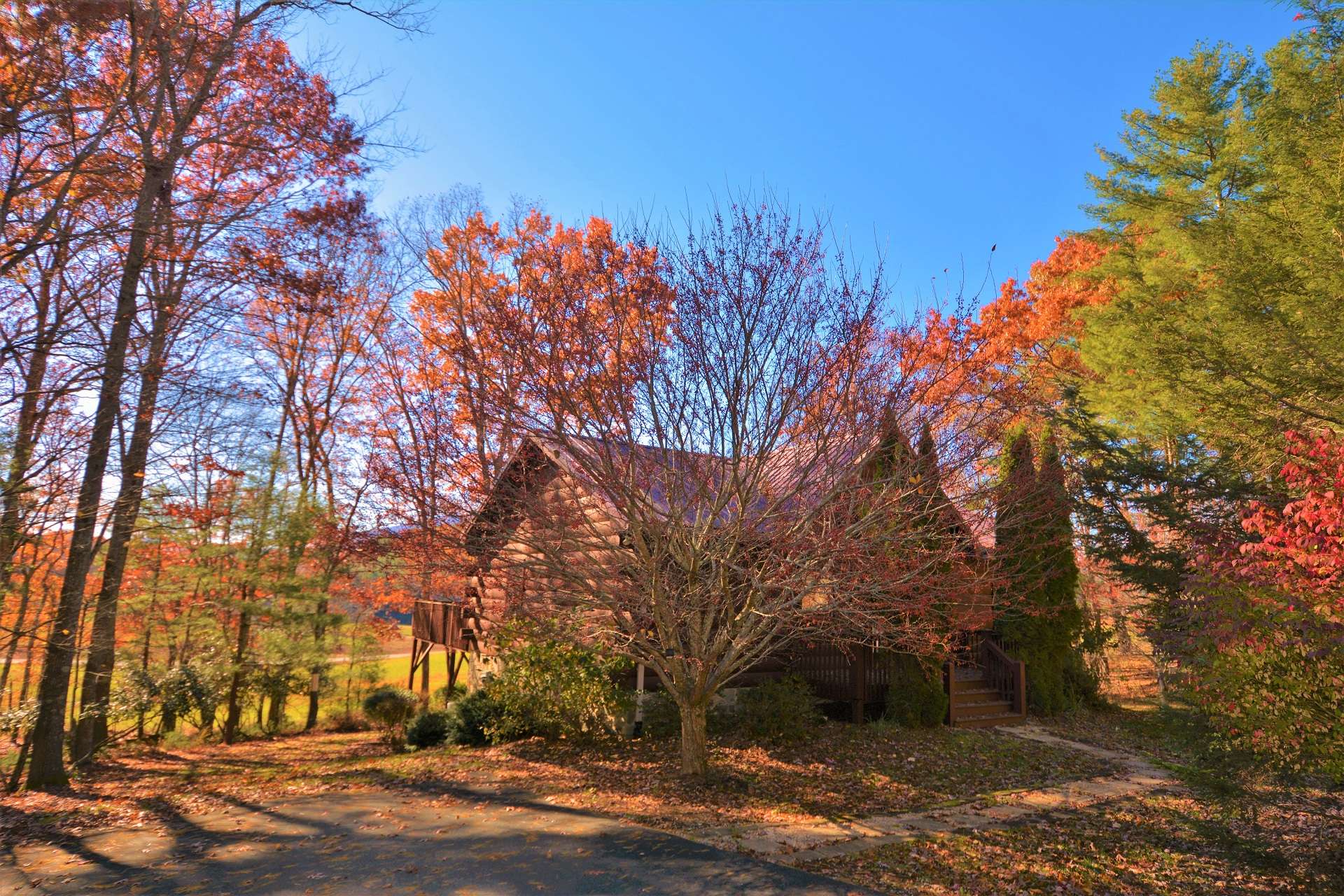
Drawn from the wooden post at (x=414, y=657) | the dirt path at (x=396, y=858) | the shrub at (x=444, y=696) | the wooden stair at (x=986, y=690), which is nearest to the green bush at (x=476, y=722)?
the shrub at (x=444, y=696)

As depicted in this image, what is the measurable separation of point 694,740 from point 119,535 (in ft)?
33.1

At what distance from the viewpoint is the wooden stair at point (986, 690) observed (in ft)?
46.0

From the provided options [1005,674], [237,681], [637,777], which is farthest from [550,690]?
[1005,674]

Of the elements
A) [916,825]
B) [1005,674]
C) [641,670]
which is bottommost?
[916,825]

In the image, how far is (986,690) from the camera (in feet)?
50.9

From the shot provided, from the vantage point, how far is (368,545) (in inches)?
454

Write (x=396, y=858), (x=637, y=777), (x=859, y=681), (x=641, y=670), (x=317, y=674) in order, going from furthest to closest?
1. (x=317, y=674)
2. (x=859, y=681)
3. (x=641, y=670)
4. (x=637, y=777)
5. (x=396, y=858)

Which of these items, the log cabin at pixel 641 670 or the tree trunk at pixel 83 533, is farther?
the tree trunk at pixel 83 533

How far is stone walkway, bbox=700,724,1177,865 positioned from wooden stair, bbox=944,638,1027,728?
3.37 meters

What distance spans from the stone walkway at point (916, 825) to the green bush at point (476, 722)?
273 inches

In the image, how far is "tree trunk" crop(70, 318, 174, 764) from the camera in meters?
11.2

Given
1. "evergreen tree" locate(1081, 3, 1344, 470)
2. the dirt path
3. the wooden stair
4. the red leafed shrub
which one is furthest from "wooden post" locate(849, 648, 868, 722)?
"evergreen tree" locate(1081, 3, 1344, 470)

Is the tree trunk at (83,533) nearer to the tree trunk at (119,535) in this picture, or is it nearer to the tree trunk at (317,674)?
the tree trunk at (119,535)

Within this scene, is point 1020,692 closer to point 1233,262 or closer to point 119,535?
point 1233,262
